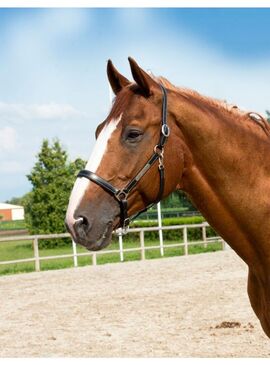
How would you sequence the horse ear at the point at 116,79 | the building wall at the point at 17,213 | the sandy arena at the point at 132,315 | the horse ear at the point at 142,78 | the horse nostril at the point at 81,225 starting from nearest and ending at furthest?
the horse nostril at the point at 81,225 → the horse ear at the point at 142,78 → the horse ear at the point at 116,79 → the sandy arena at the point at 132,315 → the building wall at the point at 17,213

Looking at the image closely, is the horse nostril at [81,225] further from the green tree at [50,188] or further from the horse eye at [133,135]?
the green tree at [50,188]

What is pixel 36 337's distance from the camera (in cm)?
688

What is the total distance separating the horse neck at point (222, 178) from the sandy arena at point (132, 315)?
322 centimetres

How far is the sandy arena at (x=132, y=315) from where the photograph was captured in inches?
240

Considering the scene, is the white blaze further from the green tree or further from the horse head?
the green tree

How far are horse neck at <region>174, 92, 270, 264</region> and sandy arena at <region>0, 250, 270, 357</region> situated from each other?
322cm

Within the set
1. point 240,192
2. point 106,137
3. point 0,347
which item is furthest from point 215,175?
point 0,347

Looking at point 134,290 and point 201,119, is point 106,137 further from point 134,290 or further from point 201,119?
point 134,290

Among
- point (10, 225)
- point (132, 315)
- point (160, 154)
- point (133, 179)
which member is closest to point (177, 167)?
point (160, 154)

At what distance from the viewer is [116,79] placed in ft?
9.17

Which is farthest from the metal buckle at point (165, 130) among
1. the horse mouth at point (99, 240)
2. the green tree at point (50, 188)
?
the green tree at point (50, 188)

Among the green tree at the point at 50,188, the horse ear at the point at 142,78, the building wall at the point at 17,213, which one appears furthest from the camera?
the building wall at the point at 17,213

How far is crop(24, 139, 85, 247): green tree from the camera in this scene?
32375 mm

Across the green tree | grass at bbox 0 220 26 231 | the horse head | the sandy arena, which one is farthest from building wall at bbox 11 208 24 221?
the horse head
